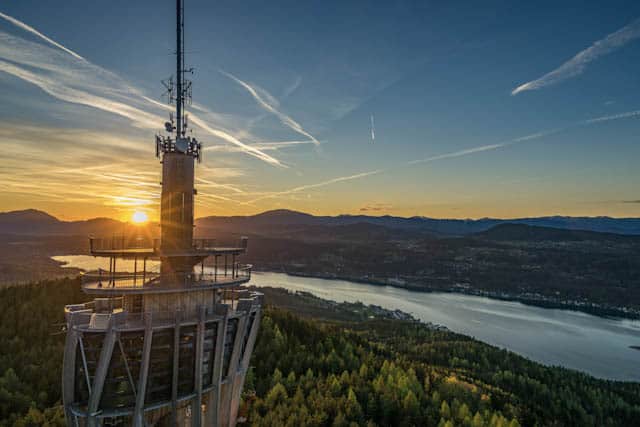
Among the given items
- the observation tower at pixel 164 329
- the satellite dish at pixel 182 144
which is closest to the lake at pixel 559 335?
the observation tower at pixel 164 329

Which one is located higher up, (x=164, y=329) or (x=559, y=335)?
(x=164, y=329)

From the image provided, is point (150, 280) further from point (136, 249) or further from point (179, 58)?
point (179, 58)

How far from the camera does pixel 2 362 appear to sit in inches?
1816

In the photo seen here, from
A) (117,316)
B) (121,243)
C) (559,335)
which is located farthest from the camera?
(559,335)

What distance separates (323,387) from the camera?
49.0m

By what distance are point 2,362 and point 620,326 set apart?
8136 inches

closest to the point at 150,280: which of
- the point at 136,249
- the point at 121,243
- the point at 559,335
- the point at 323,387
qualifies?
the point at 136,249

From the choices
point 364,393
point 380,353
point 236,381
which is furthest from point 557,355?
point 236,381

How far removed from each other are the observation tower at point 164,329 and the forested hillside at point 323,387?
540 cm

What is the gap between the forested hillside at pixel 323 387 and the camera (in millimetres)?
41469

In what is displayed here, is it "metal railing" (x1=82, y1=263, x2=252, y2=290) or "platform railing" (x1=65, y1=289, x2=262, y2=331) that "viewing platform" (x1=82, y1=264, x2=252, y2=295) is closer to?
"metal railing" (x1=82, y1=263, x2=252, y2=290)

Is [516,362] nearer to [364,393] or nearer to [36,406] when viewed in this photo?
[364,393]

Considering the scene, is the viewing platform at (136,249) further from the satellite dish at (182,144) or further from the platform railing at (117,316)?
the satellite dish at (182,144)

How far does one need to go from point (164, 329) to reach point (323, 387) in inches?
1322
